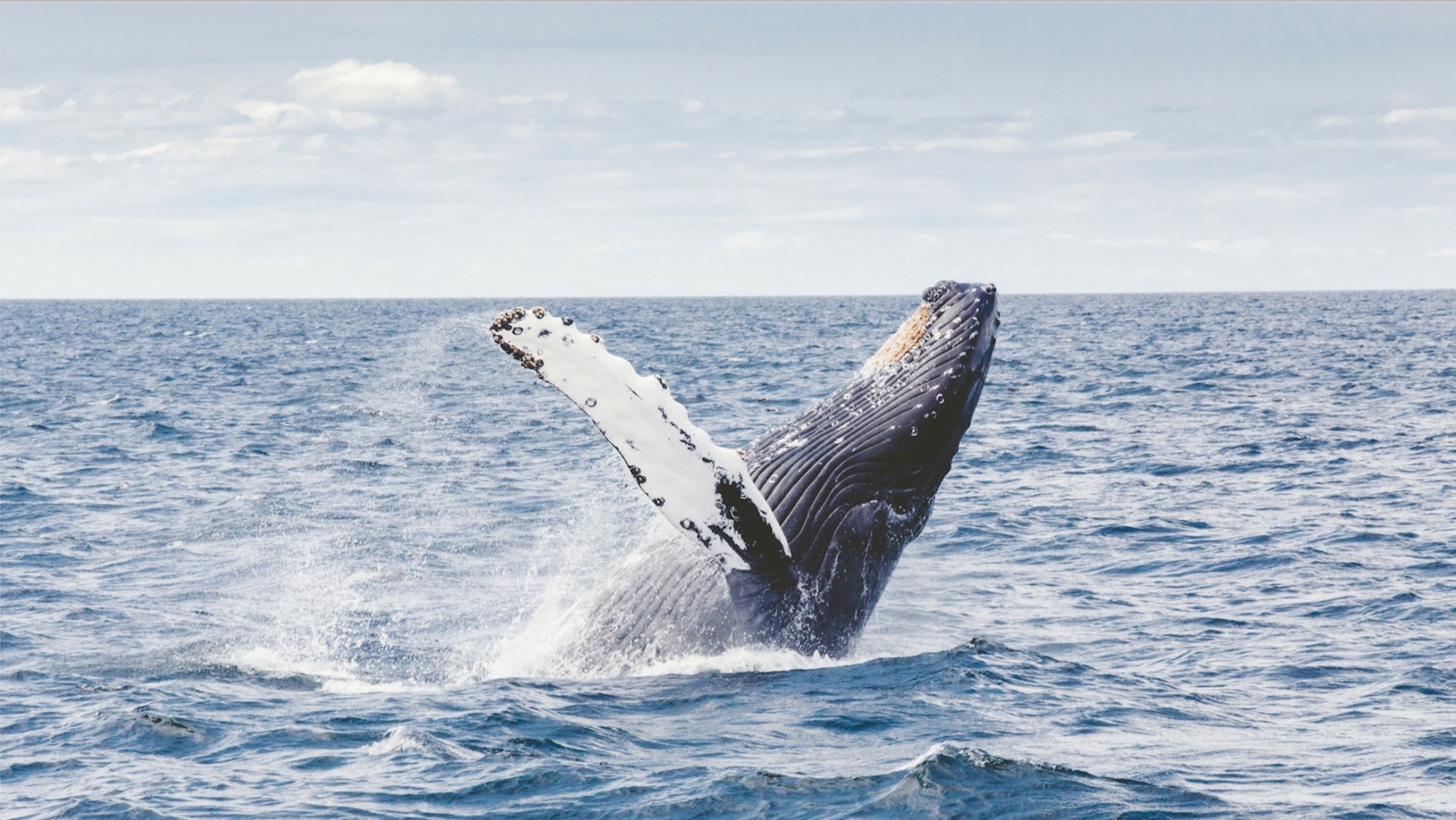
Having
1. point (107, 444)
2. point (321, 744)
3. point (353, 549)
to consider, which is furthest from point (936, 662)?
point (107, 444)

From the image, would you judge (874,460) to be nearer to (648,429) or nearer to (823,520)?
(823,520)

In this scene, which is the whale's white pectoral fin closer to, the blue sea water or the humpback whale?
the humpback whale

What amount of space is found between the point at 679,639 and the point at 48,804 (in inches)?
136

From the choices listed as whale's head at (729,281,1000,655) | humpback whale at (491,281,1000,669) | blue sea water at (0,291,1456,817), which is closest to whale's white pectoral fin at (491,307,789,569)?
humpback whale at (491,281,1000,669)

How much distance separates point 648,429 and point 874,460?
6.09 feet

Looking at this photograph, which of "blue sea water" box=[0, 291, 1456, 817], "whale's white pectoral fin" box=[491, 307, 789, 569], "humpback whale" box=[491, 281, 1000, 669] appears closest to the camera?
"whale's white pectoral fin" box=[491, 307, 789, 569]

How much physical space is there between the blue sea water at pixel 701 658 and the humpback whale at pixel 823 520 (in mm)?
298

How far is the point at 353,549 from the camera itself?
15.8m

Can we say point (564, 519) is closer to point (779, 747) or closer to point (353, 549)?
point (353, 549)

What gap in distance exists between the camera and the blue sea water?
7.74m

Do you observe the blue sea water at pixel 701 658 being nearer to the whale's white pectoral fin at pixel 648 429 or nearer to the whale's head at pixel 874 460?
the whale's white pectoral fin at pixel 648 429

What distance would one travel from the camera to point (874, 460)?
8508 millimetres

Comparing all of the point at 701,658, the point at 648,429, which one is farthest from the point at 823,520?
the point at 648,429

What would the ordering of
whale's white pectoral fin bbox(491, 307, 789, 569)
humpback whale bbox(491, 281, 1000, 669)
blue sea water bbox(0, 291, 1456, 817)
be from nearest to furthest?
whale's white pectoral fin bbox(491, 307, 789, 569) → blue sea water bbox(0, 291, 1456, 817) → humpback whale bbox(491, 281, 1000, 669)
